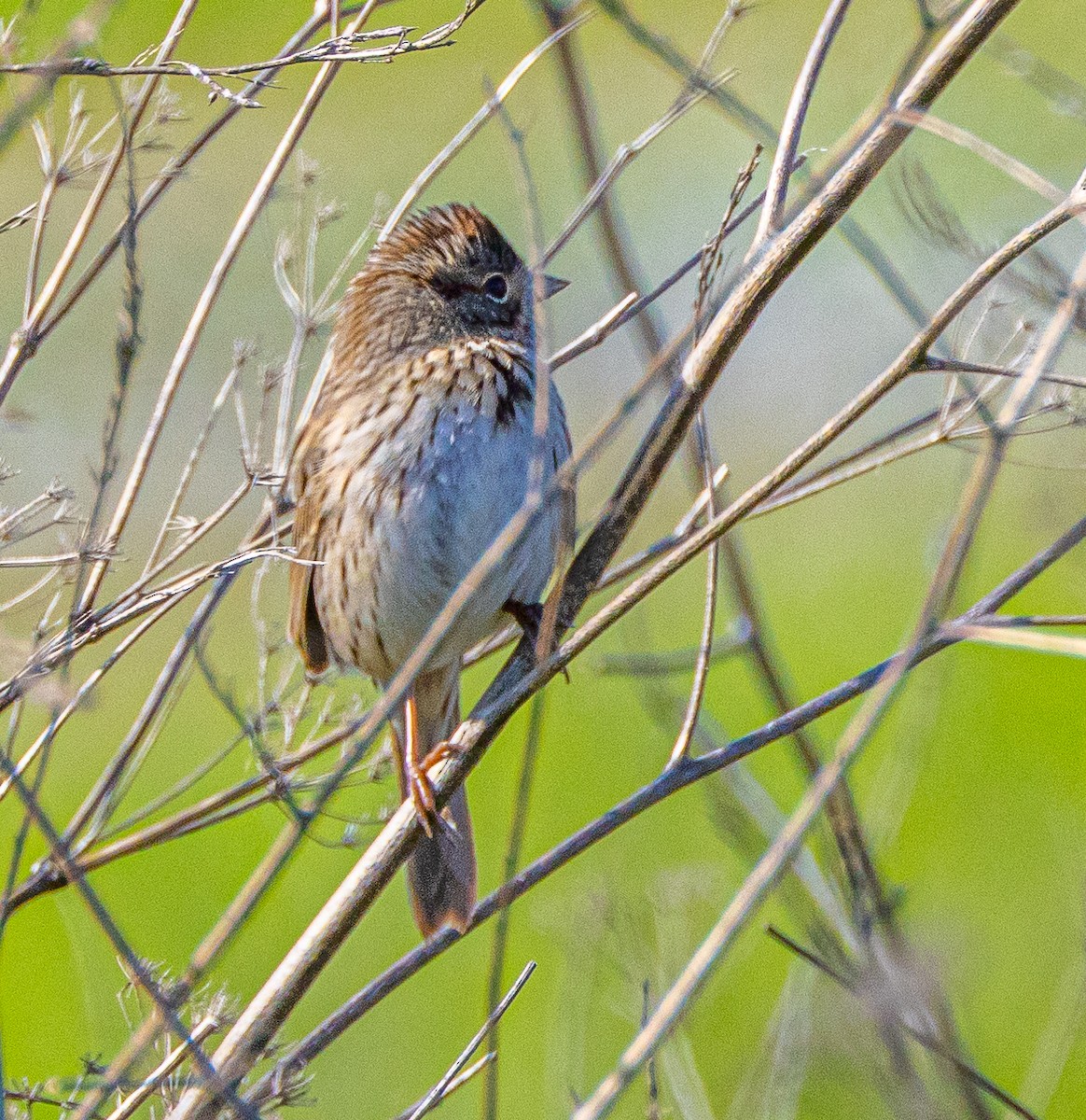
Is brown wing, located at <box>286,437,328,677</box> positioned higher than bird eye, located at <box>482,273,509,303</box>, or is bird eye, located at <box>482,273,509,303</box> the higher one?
bird eye, located at <box>482,273,509,303</box>

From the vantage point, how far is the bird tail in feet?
10.6

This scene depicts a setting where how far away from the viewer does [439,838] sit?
328 cm

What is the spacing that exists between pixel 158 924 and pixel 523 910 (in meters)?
1.26

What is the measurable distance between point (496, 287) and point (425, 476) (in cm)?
49

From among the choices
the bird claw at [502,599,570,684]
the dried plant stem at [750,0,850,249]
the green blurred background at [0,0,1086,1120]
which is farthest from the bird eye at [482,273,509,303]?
the dried plant stem at [750,0,850,249]

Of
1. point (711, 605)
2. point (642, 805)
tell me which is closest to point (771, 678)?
point (711, 605)

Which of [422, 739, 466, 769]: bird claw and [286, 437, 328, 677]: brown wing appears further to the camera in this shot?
[286, 437, 328, 677]: brown wing

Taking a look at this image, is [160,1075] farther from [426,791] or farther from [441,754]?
[441,754]

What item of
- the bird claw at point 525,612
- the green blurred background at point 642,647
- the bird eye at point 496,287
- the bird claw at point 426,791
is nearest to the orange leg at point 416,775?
the bird claw at point 426,791

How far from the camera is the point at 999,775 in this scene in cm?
609

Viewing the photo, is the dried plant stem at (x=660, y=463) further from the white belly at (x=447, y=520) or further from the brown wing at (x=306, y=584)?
the brown wing at (x=306, y=584)

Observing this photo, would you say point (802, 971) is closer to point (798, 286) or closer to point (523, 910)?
point (523, 910)

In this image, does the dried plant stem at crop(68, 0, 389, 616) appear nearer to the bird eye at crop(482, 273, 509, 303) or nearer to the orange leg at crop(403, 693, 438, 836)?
the orange leg at crop(403, 693, 438, 836)

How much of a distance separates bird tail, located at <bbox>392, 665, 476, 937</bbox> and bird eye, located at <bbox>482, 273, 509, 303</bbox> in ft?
2.54
